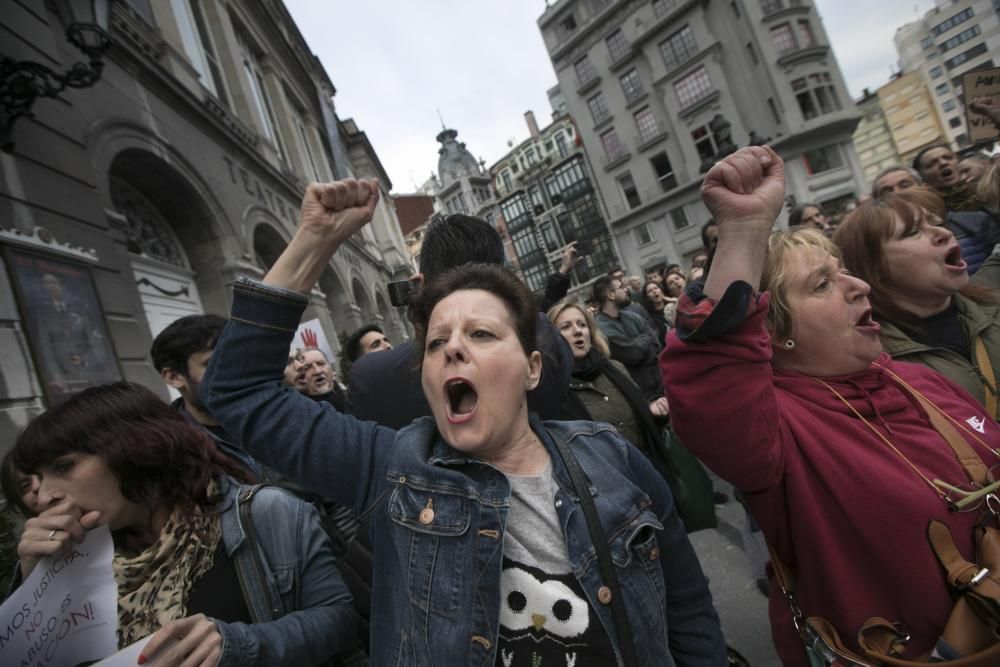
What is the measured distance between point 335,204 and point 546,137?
51.3 meters

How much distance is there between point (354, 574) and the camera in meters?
1.85

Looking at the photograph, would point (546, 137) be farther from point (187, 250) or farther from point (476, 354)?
point (476, 354)

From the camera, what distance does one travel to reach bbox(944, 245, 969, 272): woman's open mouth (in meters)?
1.89

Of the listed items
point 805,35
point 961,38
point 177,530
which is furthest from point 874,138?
point 177,530

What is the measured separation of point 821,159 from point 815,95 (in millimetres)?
3222

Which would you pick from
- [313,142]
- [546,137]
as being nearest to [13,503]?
[313,142]

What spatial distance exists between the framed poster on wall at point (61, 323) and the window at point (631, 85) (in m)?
32.3

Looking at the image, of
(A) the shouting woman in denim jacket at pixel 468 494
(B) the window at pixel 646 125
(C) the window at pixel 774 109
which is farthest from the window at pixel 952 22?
(A) the shouting woman in denim jacket at pixel 468 494

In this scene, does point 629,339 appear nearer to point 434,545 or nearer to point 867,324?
point 867,324

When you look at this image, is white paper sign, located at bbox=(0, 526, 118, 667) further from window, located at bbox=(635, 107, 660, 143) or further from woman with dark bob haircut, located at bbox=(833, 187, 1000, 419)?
window, located at bbox=(635, 107, 660, 143)

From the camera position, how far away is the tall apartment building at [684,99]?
2428 centimetres

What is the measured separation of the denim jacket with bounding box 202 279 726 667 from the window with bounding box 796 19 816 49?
105 feet

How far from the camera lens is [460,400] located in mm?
1325

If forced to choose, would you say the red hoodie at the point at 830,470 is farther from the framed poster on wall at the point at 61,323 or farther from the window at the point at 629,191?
the window at the point at 629,191
